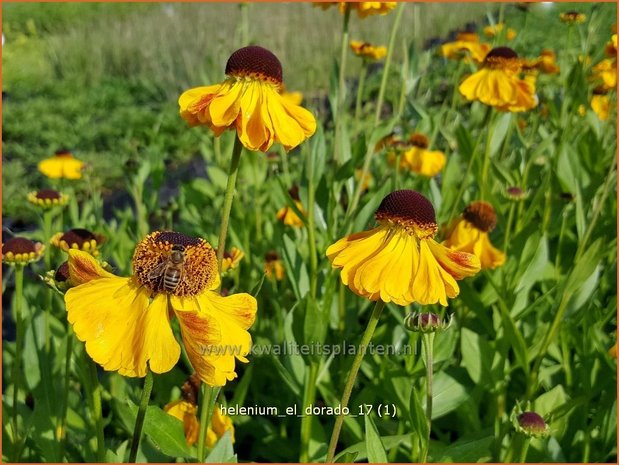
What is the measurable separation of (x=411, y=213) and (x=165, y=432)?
0.41m

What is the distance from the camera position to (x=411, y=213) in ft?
2.54

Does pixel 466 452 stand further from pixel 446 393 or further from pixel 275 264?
pixel 275 264

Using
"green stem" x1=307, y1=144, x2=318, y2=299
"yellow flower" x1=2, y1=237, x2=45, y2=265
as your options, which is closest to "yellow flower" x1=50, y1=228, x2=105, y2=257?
"yellow flower" x1=2, y1=237, x2=45, y2=265

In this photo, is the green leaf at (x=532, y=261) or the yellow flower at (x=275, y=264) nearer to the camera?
the green leaf at (x=532, y=261)

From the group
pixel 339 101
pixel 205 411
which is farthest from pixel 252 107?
pixel 339 101

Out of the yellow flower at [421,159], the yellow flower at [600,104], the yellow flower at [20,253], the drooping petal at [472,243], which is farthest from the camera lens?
the yellow flower at [600,104]

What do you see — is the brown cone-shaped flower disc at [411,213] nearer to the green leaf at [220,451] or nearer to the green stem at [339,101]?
the green leaf at [220,451]

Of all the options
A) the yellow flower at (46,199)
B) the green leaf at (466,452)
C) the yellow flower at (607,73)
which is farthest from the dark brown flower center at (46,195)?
the yellow flower at (607,73)

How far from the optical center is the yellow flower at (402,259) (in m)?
0.72

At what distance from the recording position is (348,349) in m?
1.37

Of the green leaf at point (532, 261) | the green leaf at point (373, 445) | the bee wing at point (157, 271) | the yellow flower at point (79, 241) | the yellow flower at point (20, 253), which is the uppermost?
the bee wing at point (157, 271)

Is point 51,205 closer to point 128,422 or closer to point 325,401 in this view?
point 128,422

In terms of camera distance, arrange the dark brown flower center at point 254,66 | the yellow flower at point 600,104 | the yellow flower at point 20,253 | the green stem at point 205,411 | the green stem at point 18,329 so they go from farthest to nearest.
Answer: the yellow flower at point 600,104
the yellow flower at point 20,253
the green stem at point 18,329
the dark brown flower center at point 254,66
the green stem at point 205,411

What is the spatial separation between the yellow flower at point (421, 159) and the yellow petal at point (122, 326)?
1.10m
